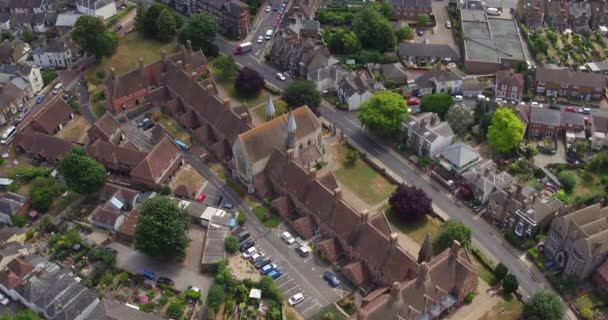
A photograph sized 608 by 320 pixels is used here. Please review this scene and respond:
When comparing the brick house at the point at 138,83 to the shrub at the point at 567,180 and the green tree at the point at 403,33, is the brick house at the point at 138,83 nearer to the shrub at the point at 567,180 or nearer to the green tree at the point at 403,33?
the green tree at the point at 403,33

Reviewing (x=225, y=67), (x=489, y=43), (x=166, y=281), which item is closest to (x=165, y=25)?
(x=225, y=67)

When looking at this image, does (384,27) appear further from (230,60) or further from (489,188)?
(489,188)

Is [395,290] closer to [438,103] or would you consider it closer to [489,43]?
[438,103]

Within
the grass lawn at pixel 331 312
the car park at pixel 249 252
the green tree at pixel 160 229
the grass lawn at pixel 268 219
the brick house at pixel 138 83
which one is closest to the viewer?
the grass lawn at pixel 331 312

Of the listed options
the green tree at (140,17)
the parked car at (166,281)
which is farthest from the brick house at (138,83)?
the parked car at (166,281)

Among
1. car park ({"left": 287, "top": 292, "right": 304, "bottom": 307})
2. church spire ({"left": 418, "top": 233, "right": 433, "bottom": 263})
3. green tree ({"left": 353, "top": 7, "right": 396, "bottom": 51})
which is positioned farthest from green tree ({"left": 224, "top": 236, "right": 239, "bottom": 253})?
green tree ({"left": 353, "top": 7, "right": 396, "bottom": 51})
